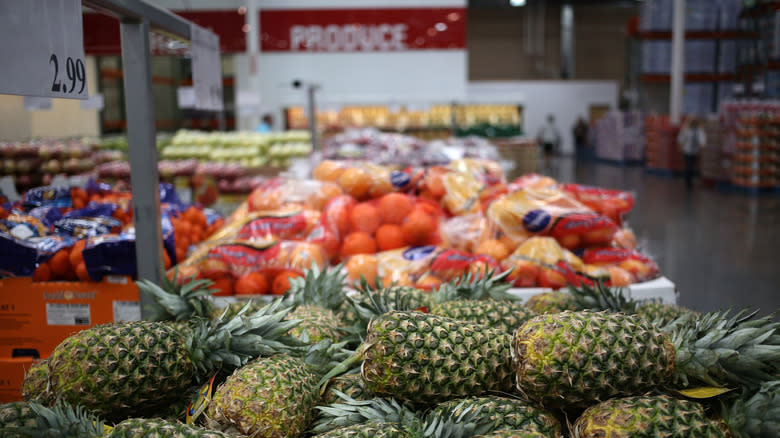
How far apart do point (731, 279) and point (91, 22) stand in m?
5.98

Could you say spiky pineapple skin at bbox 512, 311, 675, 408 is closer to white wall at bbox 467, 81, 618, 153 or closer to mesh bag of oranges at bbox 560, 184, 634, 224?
mesh bag of oranges at bbox 560, 184, 634, 224

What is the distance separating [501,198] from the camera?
9.62ft

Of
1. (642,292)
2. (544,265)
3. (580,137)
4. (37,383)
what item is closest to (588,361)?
(37,383)

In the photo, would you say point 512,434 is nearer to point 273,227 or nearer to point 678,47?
point 273,227

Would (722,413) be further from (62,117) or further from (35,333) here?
(62,117)

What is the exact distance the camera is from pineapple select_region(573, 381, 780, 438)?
109 centimetres

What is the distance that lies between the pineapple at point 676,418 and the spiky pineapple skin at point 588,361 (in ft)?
0.12

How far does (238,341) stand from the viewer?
4.69 feet

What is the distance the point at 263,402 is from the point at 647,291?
1834 millimetres

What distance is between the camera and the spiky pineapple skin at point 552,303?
187cm

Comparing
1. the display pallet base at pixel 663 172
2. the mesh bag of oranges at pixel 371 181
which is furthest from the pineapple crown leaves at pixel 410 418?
the display pallet base at pixel 663 172

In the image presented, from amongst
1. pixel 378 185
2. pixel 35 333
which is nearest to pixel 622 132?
pixel 378 185

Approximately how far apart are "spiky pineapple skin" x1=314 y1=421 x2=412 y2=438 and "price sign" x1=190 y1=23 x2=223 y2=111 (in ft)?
5.20

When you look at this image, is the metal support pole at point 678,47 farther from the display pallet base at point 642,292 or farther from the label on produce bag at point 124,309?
the label on produce bag at point 124,309
